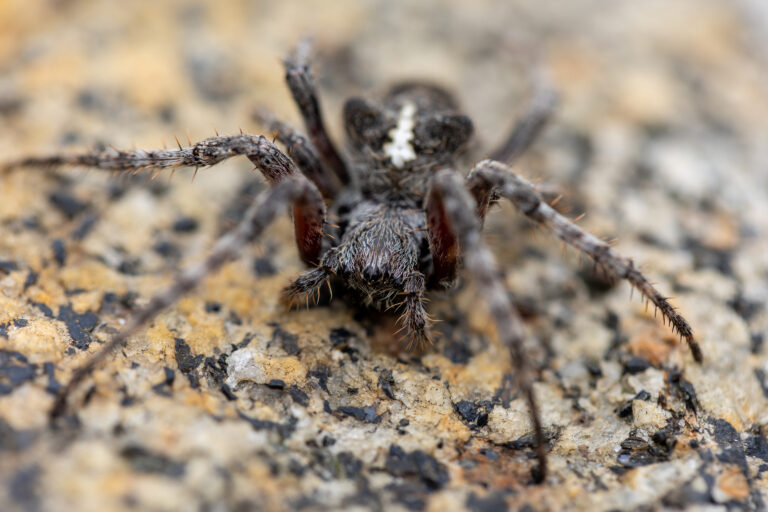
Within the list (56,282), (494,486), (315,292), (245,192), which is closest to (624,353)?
(494,486)

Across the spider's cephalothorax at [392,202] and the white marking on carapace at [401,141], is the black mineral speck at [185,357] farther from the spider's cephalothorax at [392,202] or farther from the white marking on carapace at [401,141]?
the white marking on carapace at [401,141]

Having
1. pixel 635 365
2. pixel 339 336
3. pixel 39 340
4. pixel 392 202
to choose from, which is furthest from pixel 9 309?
pixel 635 365

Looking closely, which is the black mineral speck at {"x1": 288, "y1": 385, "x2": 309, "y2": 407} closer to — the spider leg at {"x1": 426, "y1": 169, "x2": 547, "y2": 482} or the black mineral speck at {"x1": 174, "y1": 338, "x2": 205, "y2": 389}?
the black mineral speck at {"x1": 174, "y1": 338, "x2": 205, "y2": 389}

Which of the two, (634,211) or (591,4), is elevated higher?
(591,4)

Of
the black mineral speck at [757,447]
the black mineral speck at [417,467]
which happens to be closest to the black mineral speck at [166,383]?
the black mineral speck at [417,467]

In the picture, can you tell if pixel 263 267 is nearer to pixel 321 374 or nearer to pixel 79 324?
pixel 321 374

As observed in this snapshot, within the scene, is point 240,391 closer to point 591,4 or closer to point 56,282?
point 56,282
